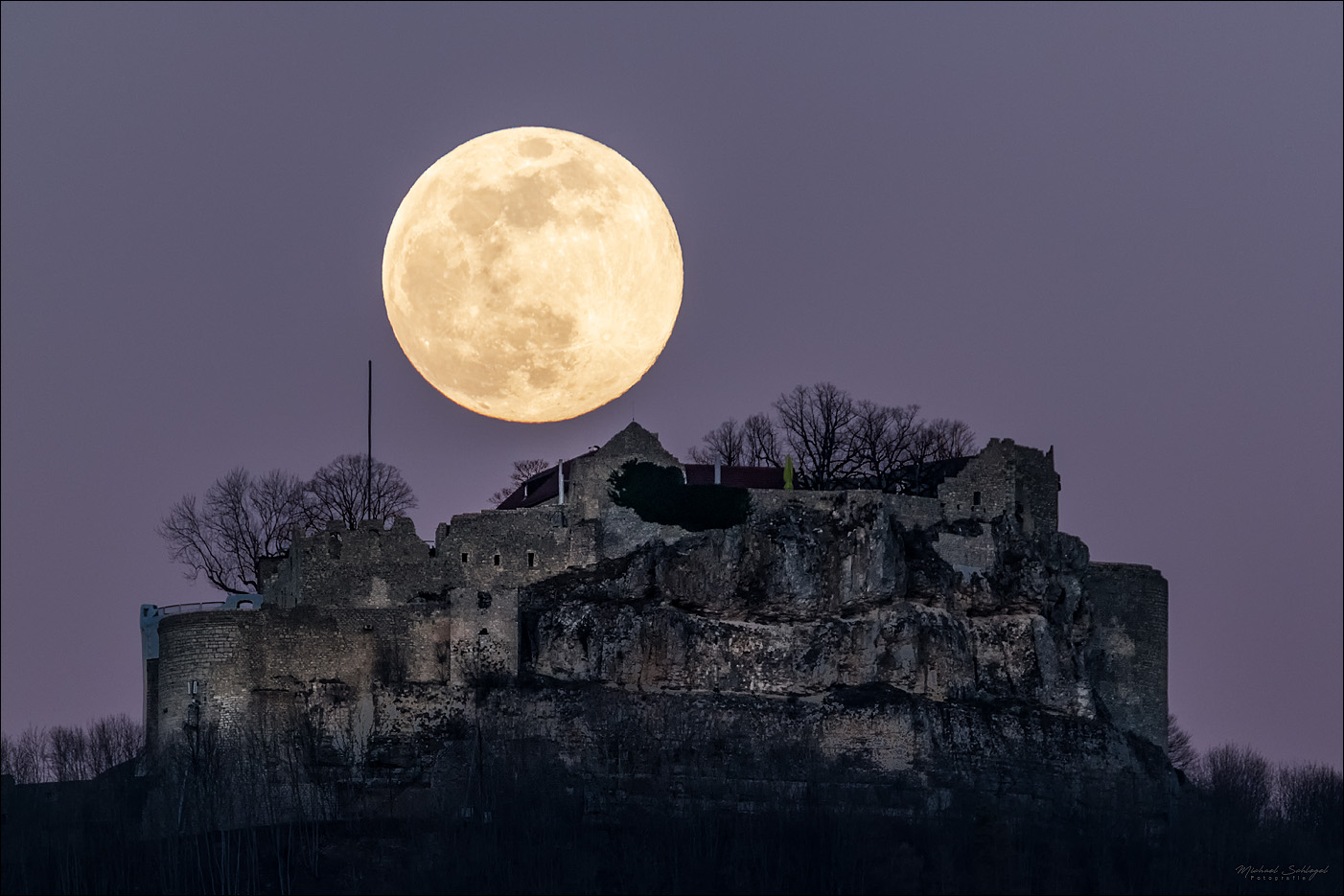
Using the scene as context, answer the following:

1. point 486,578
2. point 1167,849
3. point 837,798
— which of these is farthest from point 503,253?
point 1167,849

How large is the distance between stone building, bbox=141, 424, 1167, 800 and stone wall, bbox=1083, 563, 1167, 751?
0.09 metres

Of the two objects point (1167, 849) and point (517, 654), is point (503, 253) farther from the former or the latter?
point (1167, 849)

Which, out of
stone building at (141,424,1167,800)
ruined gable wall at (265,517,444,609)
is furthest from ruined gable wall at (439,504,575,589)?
ruined gable wall at (265,517,444,609)

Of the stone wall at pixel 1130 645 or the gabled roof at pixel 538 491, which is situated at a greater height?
the gabled roof at pixel 538 491

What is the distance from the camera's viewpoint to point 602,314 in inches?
3804

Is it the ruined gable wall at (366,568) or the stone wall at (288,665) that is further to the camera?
the ruined gable wall at (366,568)

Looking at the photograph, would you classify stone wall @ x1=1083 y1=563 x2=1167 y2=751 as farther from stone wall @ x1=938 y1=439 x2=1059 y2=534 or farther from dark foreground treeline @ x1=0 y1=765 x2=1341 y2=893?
dark foreground treeline @ x1=0 y1=765 x2=1341 y2=893

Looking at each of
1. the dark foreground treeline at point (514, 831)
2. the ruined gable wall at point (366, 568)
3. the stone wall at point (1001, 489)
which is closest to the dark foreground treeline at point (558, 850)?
the dark foreground treeline at point (514, 831)

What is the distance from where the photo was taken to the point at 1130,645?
344ft

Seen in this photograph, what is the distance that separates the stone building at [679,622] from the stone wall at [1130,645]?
9cm

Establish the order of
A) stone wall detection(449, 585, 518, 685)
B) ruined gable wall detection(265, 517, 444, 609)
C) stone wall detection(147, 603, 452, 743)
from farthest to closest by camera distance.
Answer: ruined gable wall detection(265, 517, 444, 609) → stone wall detection(449, 585, 518, 685) → stone wall detection(147, 603, 452, 743)

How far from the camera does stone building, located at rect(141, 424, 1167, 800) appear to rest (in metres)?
97.0

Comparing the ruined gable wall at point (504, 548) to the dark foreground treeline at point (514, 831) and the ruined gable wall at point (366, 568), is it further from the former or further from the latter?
the dark foreground treeline at point (514, 831)

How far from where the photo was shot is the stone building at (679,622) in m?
97.0
